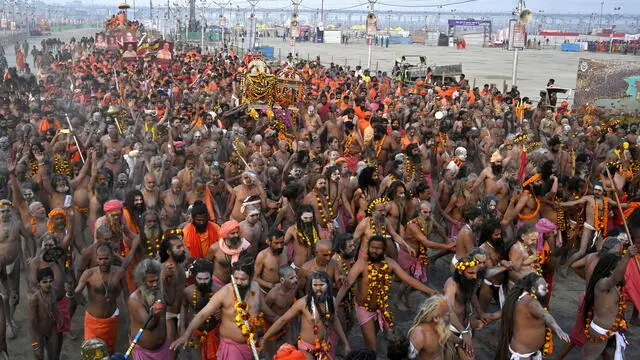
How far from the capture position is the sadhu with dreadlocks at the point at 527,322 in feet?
16.6

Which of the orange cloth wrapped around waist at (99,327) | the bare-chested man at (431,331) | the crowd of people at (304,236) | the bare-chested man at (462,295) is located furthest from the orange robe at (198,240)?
the bare-chested man at (431,331)

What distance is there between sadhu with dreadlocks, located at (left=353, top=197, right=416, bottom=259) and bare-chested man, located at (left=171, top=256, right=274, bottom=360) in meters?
1.65

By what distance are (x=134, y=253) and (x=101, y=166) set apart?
117 inches

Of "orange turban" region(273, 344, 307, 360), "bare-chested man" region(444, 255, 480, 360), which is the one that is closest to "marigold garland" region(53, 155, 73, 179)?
"bare-chested man" region(444, 255, 480, 360)

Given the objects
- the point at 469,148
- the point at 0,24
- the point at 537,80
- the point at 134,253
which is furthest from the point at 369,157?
the point at 0,24

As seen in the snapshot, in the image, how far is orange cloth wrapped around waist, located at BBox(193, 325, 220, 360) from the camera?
5.36 metres

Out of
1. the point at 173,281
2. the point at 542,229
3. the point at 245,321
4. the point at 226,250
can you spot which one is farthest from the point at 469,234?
the point at 173,281

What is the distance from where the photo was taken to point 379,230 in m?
6.64

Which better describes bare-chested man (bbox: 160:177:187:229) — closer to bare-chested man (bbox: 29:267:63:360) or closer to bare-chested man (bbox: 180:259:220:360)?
bare-chested man (bbox: 29:267:63:360)

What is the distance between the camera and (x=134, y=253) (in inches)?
252

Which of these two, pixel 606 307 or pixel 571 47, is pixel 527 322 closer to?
pixel 606 307

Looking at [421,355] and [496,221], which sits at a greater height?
[496,221]

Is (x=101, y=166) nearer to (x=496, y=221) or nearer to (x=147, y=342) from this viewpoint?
(x=147, y=342)

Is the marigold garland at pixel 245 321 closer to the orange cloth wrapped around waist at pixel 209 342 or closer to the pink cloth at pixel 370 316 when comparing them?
the orange cloth wrapped around waist at pixel 209 342
